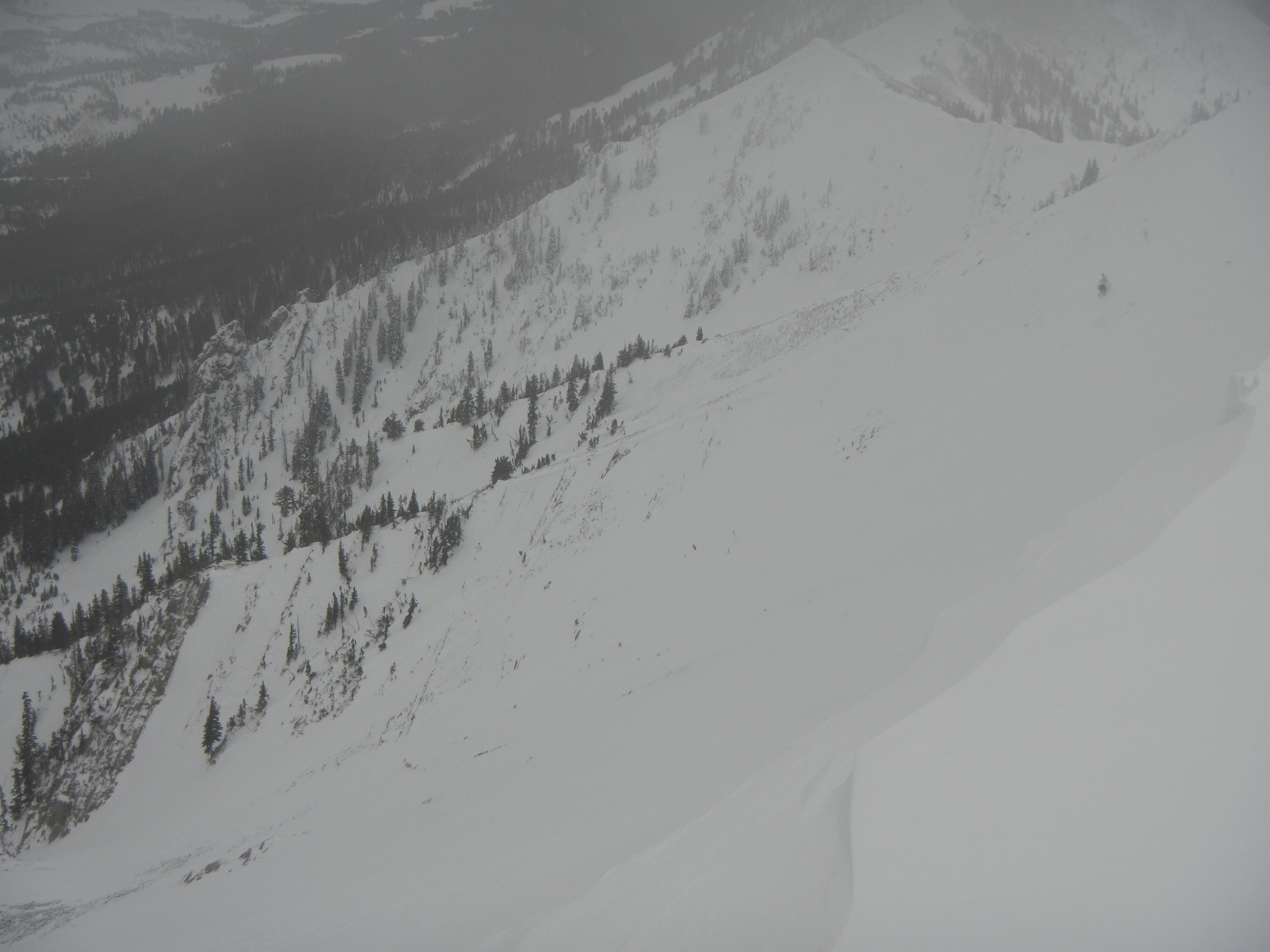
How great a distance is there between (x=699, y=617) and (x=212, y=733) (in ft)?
91.7

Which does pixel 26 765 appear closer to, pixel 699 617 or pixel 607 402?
pixel 699 617

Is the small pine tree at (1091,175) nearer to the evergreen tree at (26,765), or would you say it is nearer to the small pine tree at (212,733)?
the small pine tree at (212,733)

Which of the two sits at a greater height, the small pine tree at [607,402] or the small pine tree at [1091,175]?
the small pine tree at [1091,175]

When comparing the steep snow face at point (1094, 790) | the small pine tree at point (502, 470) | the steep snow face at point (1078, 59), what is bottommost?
the small pine tree at point (502, 470)

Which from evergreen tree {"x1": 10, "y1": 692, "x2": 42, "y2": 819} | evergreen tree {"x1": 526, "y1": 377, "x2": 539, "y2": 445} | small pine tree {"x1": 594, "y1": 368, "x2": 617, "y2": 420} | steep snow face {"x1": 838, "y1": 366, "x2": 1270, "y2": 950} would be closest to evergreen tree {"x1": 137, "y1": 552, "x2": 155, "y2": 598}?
evergreen tree {"x1": 10, "y1": 692, "x2": 42, "y2": 819}

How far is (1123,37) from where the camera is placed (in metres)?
139

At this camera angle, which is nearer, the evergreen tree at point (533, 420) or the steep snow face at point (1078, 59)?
the evergreen tree at point (533, 420)

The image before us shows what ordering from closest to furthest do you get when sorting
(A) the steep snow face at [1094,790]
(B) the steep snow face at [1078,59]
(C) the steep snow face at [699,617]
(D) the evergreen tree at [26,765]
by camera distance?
(A) the steep snow face at [1094,790], (C) the steep snow face at [699,617], (D) the evergreen tree at [26,765], (B) the steep snow face at [1078,59]

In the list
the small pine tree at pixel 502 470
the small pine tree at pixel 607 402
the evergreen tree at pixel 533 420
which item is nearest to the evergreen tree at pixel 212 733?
the small pine tree at pixel 502 470

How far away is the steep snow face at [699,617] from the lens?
6195mm

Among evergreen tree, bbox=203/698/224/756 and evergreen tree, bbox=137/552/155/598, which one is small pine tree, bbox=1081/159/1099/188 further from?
evergreen tree, bbox=137/552/155/598

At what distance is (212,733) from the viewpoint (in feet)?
102

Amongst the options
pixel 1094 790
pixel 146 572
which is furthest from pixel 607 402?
pixel 146 572

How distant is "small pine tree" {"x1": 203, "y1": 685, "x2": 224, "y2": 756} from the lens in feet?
101
